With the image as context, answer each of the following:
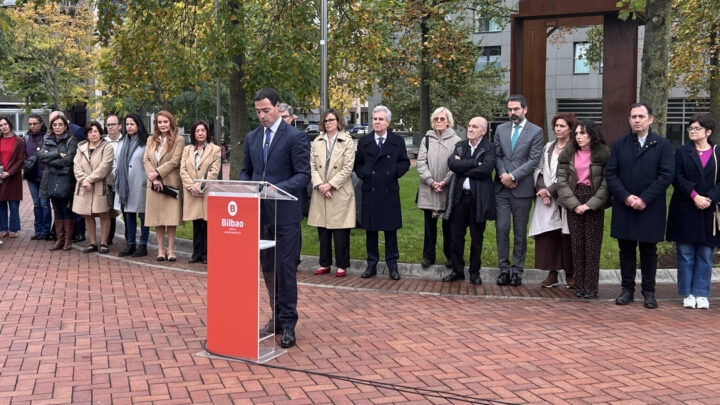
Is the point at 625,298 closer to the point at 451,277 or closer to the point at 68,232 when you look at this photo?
the point at 451,277

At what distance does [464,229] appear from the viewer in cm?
944

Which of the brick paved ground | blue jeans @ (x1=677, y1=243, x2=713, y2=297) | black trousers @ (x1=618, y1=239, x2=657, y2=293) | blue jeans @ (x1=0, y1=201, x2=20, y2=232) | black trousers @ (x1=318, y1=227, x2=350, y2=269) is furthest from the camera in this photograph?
blue jeans @ (x1=0, y1=201, x2=20, y2=232)

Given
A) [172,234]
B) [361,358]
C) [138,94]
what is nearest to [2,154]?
[138,94]

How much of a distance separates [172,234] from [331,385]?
6307mm

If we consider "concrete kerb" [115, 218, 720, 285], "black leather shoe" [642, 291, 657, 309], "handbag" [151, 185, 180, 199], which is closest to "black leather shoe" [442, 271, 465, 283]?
"concrete kerb" [115, 218, 720, 285]

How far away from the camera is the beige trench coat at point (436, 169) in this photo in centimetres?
966

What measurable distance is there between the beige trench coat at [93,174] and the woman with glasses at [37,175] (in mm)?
1476

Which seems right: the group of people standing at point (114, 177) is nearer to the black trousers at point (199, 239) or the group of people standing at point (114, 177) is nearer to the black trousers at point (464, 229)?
the black trousers at point (199, 239)

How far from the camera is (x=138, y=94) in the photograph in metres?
15.3

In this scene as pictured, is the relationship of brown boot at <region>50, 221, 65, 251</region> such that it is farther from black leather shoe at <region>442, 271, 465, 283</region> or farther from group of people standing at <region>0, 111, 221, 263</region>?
black leather shoe at <region>442, 271, 465, 283</region>

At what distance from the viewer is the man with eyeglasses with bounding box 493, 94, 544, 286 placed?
9.26m

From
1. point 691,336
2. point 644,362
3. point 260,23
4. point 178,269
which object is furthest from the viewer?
point 260,23

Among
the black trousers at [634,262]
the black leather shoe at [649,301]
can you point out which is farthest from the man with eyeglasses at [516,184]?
the black leather shoe at [649,301]

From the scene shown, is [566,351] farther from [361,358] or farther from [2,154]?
[2,154]
